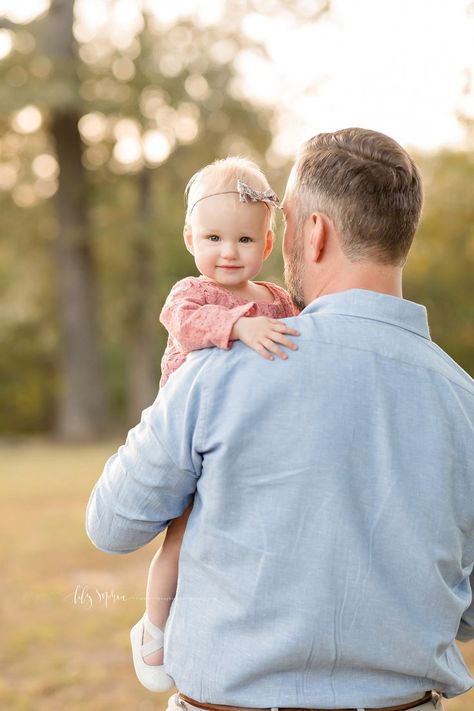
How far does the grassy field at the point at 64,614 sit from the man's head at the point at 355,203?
890mm

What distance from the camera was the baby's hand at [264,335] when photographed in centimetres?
166

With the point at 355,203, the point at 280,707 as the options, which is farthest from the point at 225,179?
the point at 280,707

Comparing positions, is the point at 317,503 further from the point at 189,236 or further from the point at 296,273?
the point at 189,236

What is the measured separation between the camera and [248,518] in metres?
1.65

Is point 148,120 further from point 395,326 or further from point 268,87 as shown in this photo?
point 395,326

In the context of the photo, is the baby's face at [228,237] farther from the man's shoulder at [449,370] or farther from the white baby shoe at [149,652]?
the white baby shoe at [149,652]

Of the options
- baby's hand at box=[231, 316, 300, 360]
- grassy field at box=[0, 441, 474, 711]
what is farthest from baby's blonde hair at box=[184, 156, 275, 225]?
grassy field at box=[0, 441, 474, 711]

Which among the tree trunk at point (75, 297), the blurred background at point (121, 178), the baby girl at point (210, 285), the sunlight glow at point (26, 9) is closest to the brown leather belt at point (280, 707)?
the baby girl at point (210, 285)

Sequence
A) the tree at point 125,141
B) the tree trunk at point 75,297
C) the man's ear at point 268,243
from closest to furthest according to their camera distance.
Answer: the man's ear at point 268,243, the tree at point 125,141, the tree trunk at point 75,297

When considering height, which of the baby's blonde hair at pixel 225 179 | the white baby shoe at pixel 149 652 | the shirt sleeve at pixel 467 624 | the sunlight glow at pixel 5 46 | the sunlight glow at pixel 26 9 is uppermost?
the sunlight glow at pixel 26 9

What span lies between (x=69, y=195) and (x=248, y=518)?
17.6 metres

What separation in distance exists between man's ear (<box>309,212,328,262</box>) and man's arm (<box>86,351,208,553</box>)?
30cm

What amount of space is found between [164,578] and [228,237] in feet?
2.59

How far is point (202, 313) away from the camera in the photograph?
6.32 feet
